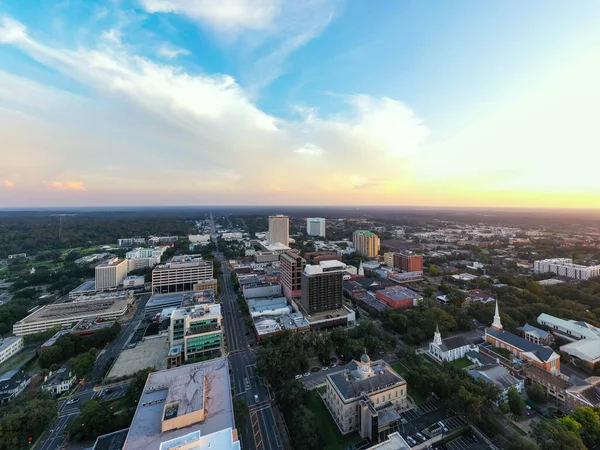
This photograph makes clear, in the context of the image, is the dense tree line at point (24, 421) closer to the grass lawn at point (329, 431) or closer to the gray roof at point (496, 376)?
the grass lawn at point (329, 431)

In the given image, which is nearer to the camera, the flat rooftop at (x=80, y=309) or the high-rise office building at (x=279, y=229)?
the flat rooftop at (x=80, y=309)

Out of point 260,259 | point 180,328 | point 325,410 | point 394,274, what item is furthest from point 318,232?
point 325,410

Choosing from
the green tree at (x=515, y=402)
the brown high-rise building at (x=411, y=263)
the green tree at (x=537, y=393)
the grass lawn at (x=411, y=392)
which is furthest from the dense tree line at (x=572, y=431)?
the brown high-rise building at (x=411, y=263)

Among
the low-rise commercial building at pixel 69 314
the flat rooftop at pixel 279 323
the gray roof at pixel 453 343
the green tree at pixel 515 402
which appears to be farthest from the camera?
the low-rise commercial building at pixel 69 314

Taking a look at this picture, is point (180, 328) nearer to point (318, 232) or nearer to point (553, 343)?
point (553, 343)

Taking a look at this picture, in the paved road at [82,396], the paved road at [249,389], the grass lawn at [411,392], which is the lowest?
the paved road at [82,396]

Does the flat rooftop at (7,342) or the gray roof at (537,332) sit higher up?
the gray roof at (537,332)

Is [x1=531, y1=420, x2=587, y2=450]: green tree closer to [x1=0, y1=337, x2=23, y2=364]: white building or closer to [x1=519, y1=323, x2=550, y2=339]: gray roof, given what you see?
[x1=519, y1=323, x2=550, y2=339]: gray roof
